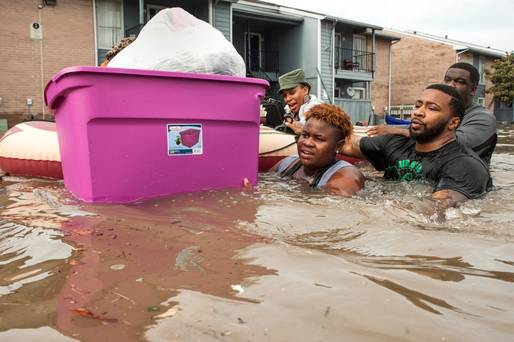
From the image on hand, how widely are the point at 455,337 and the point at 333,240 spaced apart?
96 cm

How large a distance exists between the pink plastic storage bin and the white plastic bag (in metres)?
0.37

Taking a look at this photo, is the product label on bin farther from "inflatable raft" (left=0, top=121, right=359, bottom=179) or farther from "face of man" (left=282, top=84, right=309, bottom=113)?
"face of man" (left=282, top=84, right=309, bottom=113)

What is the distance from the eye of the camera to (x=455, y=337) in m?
1.02

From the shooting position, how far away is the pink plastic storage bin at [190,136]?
278cm

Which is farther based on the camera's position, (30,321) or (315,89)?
(315,89)

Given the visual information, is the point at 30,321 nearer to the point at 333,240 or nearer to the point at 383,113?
the point at 333,240

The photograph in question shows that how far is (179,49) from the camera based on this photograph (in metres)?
2.84

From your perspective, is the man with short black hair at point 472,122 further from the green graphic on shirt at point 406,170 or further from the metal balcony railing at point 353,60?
the metal balcony railing at point 353,60

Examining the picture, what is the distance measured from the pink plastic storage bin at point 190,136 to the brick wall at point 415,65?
79.8 ft

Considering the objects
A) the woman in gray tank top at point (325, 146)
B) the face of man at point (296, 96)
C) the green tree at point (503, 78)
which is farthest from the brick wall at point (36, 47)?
the green tree at point (503, 78)


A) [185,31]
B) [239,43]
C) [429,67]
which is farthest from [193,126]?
[429,67]

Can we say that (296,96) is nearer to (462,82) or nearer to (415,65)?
(462,82)

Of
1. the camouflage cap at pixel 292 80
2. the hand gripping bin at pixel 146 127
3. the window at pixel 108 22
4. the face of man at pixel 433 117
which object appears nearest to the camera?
the hand gripping bin at pixel 146 127

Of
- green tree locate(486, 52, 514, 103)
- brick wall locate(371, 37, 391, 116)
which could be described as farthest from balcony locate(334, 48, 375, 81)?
green tree locate(486, 52, 514, 103)
